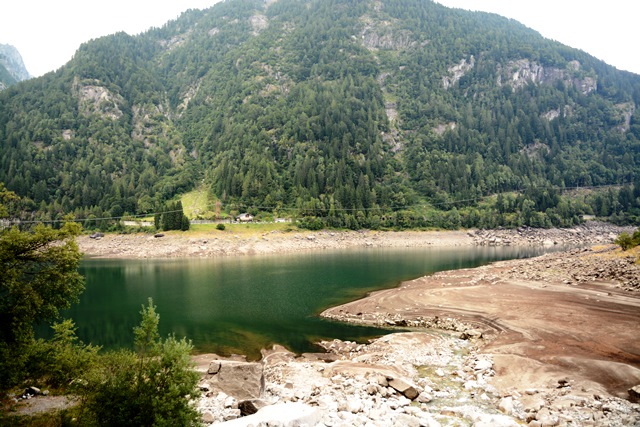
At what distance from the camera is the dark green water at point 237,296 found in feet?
94.2

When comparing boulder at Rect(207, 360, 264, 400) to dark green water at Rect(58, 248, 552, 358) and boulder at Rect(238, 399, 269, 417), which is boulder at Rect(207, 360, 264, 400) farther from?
dark green water at Rect(58, 248, 552, 358)

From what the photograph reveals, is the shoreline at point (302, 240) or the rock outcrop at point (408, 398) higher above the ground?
the rock outcrop at point (408, 398)

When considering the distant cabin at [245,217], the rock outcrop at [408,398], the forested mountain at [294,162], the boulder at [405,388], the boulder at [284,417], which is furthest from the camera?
the forested mountain at [294,162]

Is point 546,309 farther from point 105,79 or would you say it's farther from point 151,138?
point 105,79

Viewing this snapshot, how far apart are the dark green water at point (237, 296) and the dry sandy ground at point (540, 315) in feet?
14.7

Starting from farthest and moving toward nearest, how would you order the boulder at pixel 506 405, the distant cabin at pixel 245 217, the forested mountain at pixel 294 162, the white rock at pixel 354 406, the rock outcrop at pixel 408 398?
the forested mountain at pixel 294 162 < the distant cabin at pixel 245 217 < the boulder at pixel 506 405 < the white rock at pixel 354 406 < the rock outcrop at pixel 408 398

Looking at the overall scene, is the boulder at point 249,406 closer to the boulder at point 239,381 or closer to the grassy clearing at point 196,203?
the boulder at point 239,381

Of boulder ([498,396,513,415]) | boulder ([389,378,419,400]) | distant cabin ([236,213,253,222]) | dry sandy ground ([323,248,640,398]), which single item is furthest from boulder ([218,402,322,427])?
distant cabin ([236,213,253,222])

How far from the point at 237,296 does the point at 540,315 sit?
3063 centimetres

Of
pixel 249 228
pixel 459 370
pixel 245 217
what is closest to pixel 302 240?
pixel 249 228

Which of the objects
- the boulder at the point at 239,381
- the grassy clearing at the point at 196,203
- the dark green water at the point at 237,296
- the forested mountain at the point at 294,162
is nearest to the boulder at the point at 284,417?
the boulder at the point at 239,381

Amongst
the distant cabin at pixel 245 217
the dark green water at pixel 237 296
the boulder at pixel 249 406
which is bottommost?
the dark green water at pixel 237 296

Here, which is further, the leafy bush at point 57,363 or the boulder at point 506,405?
the leafy bush at point 57,363

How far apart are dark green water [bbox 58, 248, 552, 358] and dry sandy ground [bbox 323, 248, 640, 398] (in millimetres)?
4491
